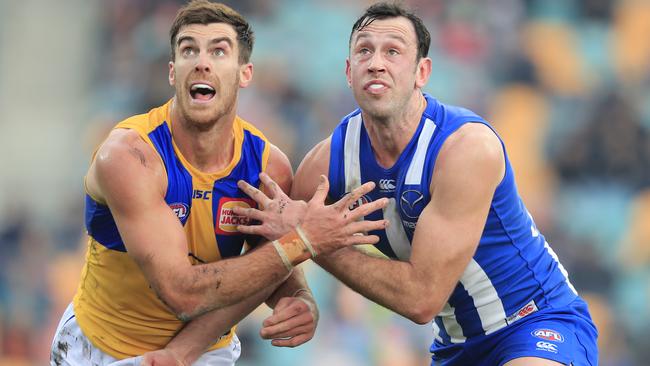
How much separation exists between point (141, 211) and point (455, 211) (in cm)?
170

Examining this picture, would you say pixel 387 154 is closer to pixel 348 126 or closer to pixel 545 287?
pixel 348 126

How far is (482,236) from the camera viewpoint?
6035mm

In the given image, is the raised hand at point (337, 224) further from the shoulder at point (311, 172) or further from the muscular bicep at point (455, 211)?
the shoulder at point (311, 172)

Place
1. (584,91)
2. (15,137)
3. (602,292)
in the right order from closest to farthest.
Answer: (602,292), (584,91), (15,137)

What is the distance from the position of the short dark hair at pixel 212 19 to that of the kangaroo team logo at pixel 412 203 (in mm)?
1252

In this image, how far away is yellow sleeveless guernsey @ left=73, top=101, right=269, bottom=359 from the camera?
19.1 feet

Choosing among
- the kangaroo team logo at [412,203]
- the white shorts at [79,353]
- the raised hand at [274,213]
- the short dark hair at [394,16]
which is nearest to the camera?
the raised hand at [274,213]

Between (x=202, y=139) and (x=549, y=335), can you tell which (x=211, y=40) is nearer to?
(x=202, y=139)

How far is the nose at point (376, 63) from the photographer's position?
19.5 ft

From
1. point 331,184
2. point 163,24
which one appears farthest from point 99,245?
point 163,24

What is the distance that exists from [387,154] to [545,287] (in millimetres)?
1244

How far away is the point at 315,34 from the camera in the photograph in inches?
563

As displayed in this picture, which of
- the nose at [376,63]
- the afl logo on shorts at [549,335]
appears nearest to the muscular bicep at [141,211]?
the nose at [376,63]

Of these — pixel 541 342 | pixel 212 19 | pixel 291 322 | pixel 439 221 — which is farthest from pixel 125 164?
pixel 541 342
